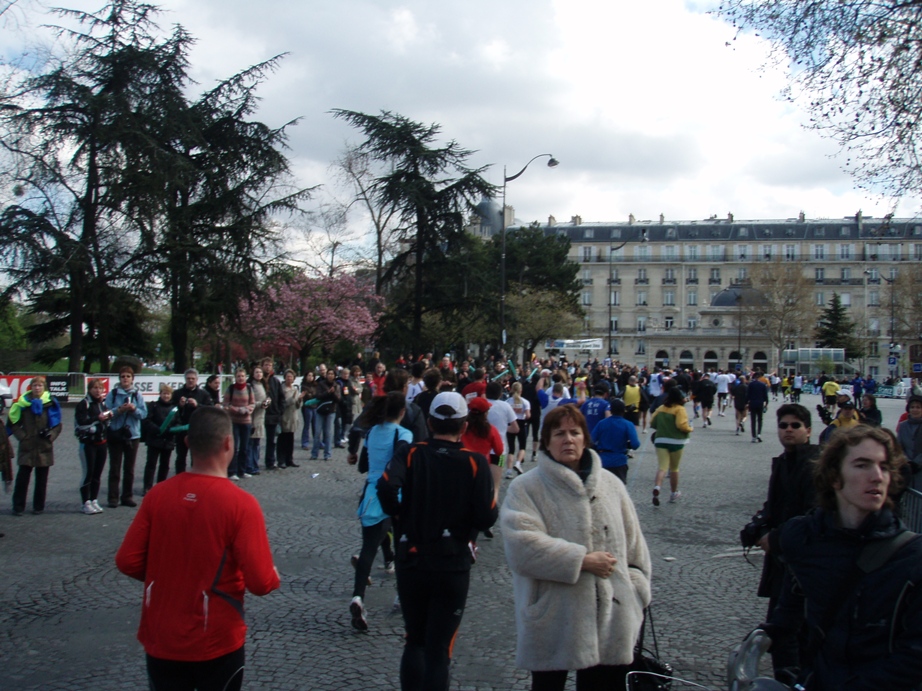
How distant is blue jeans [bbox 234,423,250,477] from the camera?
12.9m

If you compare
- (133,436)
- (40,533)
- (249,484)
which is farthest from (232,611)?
(249,484)

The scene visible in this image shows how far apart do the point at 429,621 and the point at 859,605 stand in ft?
6.57

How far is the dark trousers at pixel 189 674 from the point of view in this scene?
3094mm

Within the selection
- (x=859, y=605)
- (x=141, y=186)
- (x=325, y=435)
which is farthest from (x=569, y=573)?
(x=141, y=186)

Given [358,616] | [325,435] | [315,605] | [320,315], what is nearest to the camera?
[358,616]

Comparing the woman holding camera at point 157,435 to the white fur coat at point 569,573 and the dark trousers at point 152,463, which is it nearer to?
the dark trousers at point 152,463

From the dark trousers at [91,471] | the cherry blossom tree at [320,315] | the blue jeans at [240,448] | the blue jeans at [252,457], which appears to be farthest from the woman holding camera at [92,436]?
the cherry blossom tree at [320,315]

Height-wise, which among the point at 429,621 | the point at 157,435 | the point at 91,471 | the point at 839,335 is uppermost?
the point at 839,335

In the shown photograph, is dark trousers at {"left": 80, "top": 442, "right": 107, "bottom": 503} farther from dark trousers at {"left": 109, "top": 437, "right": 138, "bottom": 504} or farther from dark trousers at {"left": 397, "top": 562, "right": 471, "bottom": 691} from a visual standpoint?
dark trousers at {"left": 397, "top": 562, "right": 471, "bottom": 691}

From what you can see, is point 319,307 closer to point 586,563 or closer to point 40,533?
point 40,533

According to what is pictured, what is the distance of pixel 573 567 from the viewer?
3191 mm

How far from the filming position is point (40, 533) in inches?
351

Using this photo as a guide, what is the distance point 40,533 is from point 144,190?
23.0 m

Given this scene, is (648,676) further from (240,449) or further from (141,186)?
(141,186)
